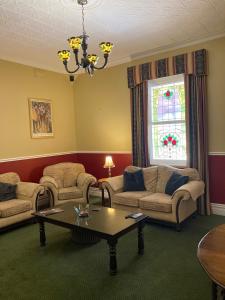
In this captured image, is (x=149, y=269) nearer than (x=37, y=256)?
Yes

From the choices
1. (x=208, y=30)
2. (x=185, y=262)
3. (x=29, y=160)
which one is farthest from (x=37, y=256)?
(x=208, y=30)

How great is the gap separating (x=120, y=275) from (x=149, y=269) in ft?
1.08

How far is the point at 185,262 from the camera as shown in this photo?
9.41 feet

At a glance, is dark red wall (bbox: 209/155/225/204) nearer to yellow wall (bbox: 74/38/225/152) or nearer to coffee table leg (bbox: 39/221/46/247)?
yellow wall (bbox: 74/38/225/152)

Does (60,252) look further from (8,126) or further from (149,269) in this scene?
(8,126)

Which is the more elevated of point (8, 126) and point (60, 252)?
point (8, 126)

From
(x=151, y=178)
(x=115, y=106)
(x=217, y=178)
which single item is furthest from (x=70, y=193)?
Result: (x=217, y=178)

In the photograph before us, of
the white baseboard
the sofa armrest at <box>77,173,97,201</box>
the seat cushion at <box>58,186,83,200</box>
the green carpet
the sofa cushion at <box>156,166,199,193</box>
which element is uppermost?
the sofa cushion at <box>156,166,199,193</box>

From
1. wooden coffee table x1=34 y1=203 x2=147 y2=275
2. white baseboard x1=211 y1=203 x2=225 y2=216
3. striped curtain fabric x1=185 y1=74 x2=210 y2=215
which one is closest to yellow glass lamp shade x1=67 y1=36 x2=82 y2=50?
wooden coffee table x1=34 y1=203 x2=147 y2=275

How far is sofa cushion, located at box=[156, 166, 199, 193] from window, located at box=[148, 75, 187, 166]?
421 mm

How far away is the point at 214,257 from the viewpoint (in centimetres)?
169

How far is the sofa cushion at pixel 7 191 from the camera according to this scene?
14.0ft

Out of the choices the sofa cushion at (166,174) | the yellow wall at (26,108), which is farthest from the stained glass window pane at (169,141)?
the yellow wall at (26,108)

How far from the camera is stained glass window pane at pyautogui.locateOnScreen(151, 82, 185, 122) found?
4.70m
